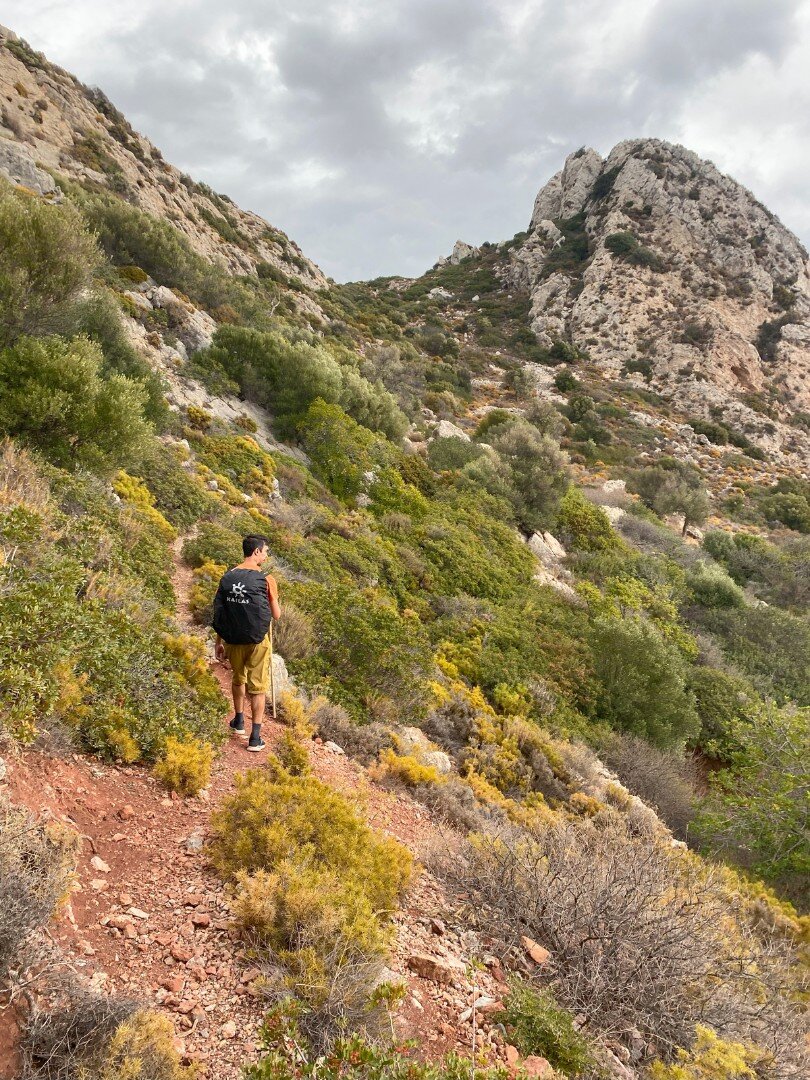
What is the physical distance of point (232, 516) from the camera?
34.2ft

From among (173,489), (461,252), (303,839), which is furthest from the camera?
(461,252)

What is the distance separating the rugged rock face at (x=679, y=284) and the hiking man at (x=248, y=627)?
166ft

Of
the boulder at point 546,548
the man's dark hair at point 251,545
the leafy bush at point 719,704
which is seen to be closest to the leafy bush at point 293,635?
the man's dark hair at point 251,545

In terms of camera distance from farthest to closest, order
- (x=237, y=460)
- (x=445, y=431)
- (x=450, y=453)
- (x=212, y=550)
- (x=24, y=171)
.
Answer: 1. (x=445, y=431)
2. (x=24, y=171)
3. (x=450, y=453)
4. (x=237, y=460)
5. (x=212, y=550)

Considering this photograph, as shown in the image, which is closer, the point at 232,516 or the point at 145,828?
the point at 145,828

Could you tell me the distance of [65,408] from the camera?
763 centimetres

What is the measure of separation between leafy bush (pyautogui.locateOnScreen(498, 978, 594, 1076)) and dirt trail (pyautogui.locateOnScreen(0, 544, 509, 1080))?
0.13 metres

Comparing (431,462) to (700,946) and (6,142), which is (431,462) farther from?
(6,142)

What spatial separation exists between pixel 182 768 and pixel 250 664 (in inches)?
43.5

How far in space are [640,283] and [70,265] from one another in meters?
59.2

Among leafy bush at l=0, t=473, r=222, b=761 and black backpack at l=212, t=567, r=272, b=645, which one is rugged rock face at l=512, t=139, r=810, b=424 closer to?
→ black backpack at l=212, t=567, r=272, b=645

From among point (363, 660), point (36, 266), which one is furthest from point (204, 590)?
point (36, 266)

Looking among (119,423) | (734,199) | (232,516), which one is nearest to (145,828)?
(119,423)

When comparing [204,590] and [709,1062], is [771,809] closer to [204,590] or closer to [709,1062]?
[709,1062]
